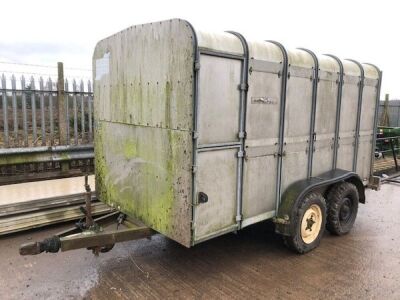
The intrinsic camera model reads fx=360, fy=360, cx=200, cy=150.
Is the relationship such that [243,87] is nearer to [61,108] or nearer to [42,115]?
[61,108]

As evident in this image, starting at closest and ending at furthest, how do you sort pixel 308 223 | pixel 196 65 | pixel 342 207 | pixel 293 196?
pixel 196 65
pixel 293 196
pixel 308 223
pixel 342 207

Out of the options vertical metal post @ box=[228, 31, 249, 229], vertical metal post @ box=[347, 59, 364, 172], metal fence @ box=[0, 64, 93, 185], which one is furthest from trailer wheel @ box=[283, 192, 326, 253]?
metal fence @ box=[0, 64, 93, 185]

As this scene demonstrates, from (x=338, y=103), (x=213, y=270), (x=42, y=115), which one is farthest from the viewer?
(x=42, y=115)

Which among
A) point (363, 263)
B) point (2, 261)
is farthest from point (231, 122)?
point (2, 261)

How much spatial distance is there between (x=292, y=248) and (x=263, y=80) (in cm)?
224

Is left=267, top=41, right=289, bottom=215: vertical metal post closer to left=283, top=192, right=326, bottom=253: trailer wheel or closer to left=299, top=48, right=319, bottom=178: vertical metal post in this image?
left=283, top=192, right=326, bottom=253: trailer wheel

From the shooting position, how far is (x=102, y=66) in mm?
4680

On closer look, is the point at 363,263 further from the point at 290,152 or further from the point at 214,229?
the point at 214,229

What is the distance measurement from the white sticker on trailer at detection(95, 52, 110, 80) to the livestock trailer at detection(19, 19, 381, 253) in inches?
1.0

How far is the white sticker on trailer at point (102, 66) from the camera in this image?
4.55 meters

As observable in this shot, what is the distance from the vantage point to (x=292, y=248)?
475 centimetres

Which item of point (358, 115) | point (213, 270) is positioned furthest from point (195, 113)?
point (358, 115)

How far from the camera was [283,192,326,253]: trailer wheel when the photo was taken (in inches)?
181

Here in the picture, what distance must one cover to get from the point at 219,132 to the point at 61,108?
496 cm
